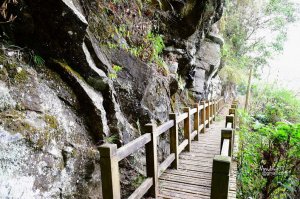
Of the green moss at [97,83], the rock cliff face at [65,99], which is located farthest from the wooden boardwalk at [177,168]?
the green moss at [97,83]

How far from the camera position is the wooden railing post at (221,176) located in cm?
209

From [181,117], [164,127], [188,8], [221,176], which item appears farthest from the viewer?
[188,8]

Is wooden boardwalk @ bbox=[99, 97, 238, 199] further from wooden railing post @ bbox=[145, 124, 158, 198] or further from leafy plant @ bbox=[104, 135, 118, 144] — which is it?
leafy plant @ bbox=[104, 135, 118, 144]

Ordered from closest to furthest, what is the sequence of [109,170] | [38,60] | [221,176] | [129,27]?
[221,176], [109,170], [38,60], [129,27]

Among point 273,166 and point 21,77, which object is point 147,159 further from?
point 273,166

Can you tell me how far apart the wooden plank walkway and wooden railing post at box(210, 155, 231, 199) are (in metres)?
1.63

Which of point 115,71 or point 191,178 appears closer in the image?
point 191,178

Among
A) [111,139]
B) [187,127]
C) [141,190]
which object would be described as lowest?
[141,190]

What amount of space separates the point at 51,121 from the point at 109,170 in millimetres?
1105

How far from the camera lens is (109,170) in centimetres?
239

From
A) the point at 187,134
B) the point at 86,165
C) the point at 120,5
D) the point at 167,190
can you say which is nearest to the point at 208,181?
the point at 167,190

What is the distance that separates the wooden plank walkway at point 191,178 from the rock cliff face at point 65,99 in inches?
24.2

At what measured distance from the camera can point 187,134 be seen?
19.0 feet

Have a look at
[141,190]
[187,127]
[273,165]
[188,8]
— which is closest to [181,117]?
[187,127]
